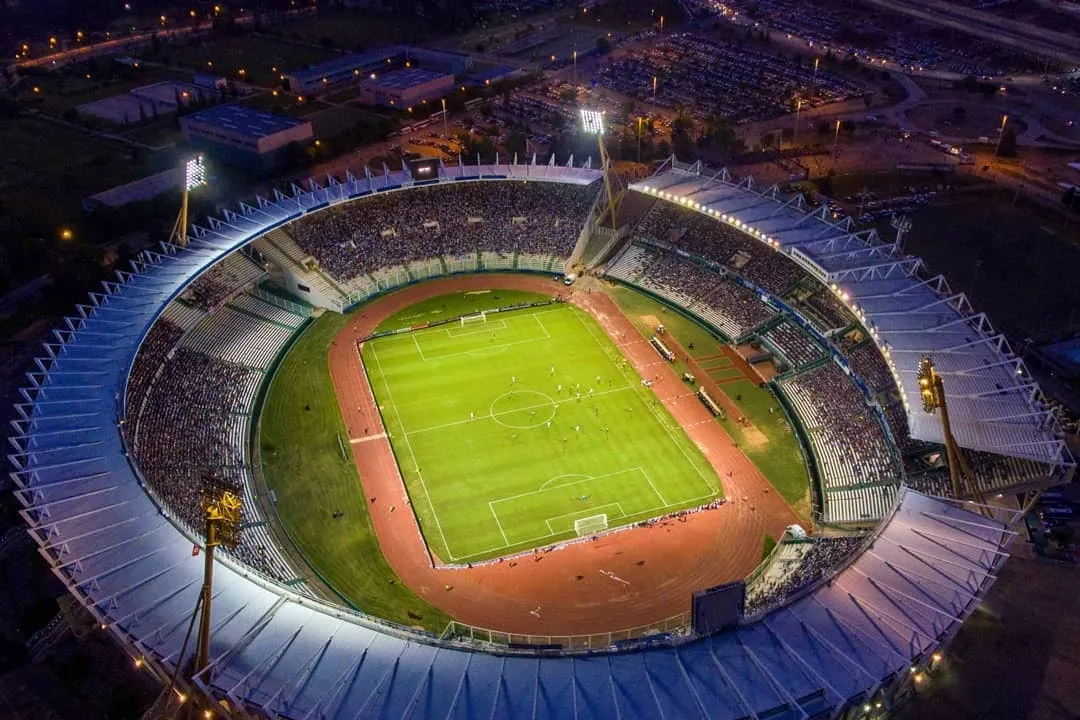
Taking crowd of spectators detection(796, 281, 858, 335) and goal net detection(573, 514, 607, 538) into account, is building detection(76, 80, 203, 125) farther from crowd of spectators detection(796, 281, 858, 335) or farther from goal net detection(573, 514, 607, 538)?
goal net detection(573, 514, 607, 538)

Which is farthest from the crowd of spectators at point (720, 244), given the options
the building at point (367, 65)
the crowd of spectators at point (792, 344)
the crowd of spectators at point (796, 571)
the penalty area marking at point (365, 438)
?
the building at point (367, 65)

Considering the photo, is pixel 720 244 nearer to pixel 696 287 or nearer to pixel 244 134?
pixel 696 287

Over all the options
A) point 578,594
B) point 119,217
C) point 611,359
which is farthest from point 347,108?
point 578,594

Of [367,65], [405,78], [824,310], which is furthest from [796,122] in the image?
[367,65]

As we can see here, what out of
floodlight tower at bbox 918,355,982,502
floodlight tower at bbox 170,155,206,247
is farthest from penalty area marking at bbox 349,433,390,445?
floodlight tower at bbox 918,355,982,502

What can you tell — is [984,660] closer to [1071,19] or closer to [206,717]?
[206,717]
